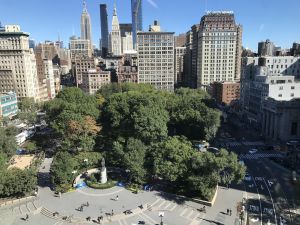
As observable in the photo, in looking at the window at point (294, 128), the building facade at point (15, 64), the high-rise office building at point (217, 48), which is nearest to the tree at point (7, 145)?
the building facade at point (15, 64)

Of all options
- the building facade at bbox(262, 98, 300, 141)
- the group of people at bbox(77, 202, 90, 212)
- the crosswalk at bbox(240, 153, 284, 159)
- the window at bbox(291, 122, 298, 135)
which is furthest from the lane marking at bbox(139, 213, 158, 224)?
the window at bbox(291, 122, 298, 135)

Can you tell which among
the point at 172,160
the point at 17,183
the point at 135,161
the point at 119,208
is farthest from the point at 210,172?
the point at 17,183

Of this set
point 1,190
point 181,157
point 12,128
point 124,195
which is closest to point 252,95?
point 181,157

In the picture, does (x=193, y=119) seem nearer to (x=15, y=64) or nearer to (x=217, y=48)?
(x=217, y=48)

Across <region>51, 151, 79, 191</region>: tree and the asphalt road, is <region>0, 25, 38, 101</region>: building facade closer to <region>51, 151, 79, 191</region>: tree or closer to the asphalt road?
<region>51, 151, 79, 191</region>: tree

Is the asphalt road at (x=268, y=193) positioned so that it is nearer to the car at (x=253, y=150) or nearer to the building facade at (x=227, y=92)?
the car at (x=253, y=150)
